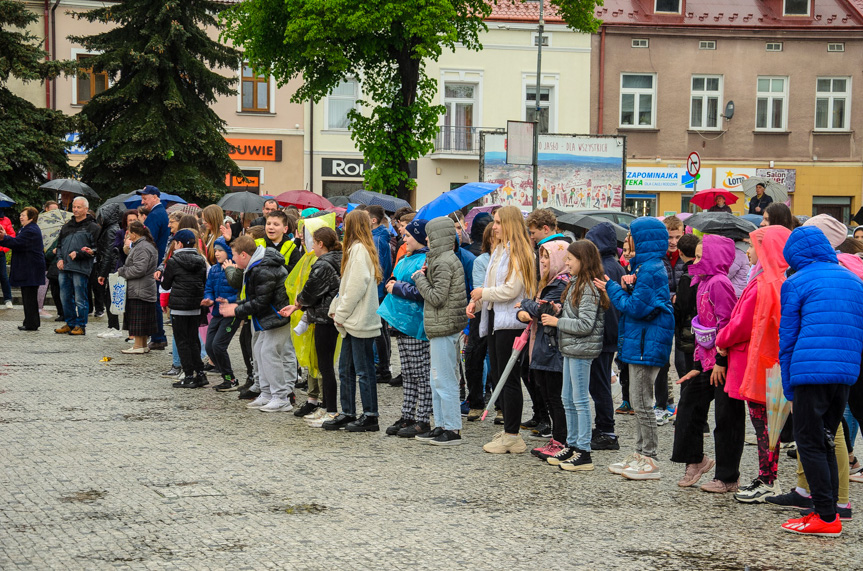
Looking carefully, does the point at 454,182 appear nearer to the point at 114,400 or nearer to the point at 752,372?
the point at 114,400

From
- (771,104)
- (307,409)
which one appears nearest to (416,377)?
Result: (307,409)

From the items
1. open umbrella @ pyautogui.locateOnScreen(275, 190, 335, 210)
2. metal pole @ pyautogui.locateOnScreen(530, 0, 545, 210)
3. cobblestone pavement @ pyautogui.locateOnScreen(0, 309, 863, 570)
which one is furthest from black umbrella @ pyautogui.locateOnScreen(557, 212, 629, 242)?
open umbrella @ pyautogui.locateOnScreen(275, 190, 335, 210)

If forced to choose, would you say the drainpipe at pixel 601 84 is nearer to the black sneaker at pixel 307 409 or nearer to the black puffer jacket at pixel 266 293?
the black puffer jacket at pixel 266 293

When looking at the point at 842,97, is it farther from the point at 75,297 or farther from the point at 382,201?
the point at 75,297

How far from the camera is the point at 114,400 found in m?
10.7

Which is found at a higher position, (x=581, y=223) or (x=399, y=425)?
(x=581, y=223)

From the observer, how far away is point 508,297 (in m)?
8.62

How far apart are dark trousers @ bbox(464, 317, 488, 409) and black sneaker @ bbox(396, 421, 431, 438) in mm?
1128

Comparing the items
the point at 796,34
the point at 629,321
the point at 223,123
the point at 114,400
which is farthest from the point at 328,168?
the point at 629,321

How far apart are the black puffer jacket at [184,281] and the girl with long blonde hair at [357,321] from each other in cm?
298

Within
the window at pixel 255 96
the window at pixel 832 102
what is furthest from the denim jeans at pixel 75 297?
the window at pixel 832 102

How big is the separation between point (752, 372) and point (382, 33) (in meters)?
21.2

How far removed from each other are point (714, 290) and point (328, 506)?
10.4ft

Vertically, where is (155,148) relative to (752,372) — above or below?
above
